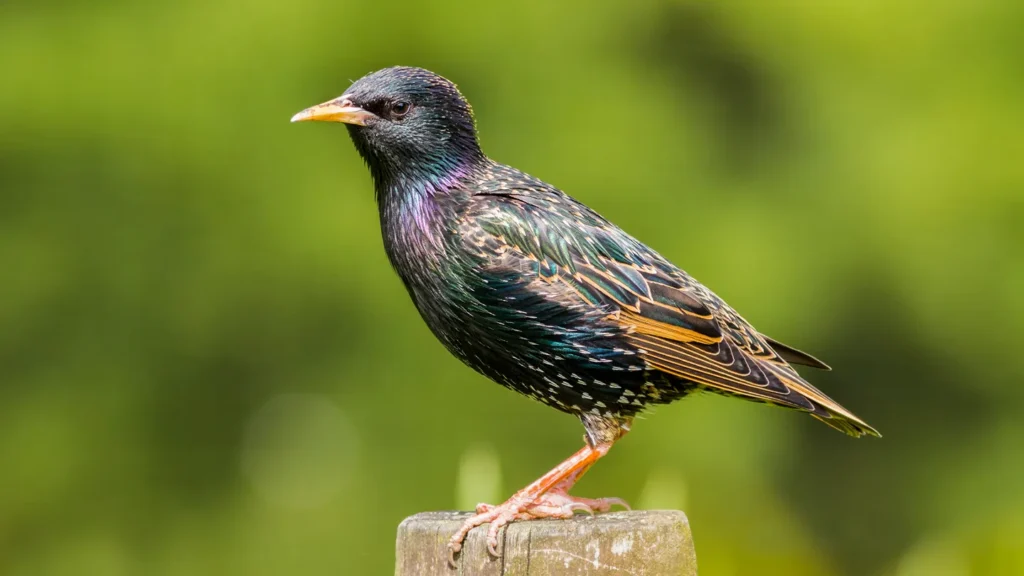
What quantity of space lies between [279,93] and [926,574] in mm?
6239

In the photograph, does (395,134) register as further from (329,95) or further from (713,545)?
(329,95)

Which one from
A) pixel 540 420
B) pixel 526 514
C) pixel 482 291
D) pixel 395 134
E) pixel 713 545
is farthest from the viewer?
pixel 540 420

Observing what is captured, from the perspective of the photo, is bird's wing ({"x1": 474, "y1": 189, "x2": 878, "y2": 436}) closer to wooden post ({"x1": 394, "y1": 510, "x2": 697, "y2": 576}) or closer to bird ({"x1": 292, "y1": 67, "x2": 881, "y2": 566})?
bird ({"x1": 292, "y1": 67, "x2": 881, "y2": 566})

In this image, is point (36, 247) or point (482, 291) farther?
point (36, 247)

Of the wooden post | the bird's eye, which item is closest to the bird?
the bird's eye

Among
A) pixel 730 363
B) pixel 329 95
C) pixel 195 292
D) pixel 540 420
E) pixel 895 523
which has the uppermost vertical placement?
pixel 329 95

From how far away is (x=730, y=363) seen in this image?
4.17m

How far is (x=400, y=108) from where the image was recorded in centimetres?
431

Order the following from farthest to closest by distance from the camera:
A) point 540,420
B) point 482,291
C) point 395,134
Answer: point 540,420
point 395,134
point 482,291

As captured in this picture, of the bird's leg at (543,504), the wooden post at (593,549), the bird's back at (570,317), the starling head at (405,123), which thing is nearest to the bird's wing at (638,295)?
the bird's back at (570,317)

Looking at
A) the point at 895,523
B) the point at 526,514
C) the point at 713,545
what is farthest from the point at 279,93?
the point at 526,514

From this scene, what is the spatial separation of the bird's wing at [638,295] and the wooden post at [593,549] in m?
0.87

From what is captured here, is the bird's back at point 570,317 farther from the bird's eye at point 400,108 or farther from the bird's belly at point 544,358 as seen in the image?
the bird's eye at point 400,108

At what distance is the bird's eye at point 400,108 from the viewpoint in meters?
4.30
